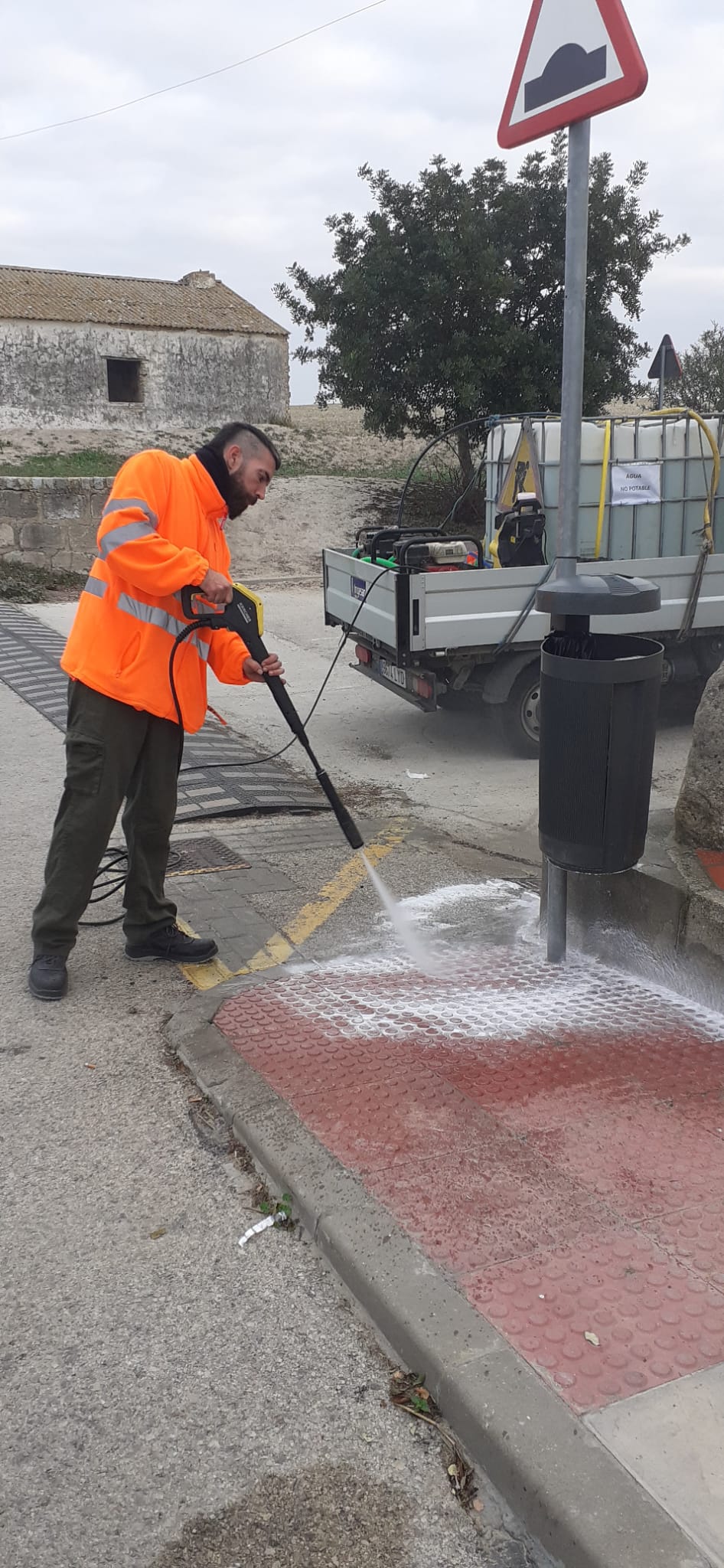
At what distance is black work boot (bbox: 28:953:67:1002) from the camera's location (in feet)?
12.7

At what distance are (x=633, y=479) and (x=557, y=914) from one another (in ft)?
16.6

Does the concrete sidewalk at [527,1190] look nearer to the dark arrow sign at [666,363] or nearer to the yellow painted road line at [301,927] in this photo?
the yellow painted road line at [301,927]

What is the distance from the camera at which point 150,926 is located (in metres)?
4.14

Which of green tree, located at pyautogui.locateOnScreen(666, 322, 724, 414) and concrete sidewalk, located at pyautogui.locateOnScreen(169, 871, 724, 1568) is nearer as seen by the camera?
concrete sidewalk, located at pyautogui.locateOnScreen(169, 871, 724, 1568)

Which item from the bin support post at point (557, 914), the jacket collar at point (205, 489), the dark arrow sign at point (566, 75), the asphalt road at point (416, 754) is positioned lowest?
the asphalt road at point (416, 754)

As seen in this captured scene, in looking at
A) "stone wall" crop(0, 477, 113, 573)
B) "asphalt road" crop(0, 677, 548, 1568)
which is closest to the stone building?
"stone wall" crop(0, 477, 113, 573)

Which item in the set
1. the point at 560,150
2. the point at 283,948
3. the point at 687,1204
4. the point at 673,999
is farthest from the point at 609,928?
the point at 560,150

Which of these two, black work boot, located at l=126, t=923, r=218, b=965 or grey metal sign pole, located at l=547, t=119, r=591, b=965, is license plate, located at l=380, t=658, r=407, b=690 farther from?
grey metal sign pole, located at l=547, t=119, r=591, b=965

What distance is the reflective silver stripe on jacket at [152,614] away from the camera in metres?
3.75

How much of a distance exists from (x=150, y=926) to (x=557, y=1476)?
2561 mm

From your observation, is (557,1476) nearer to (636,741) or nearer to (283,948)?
(636,741)

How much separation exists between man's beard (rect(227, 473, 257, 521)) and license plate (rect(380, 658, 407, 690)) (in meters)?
3.87

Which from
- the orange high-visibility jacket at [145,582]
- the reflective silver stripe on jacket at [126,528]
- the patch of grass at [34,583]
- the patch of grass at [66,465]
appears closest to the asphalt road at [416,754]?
the orange high-visibility jacket at [145,582]

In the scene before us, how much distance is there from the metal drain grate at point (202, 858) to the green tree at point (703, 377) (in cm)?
2255
